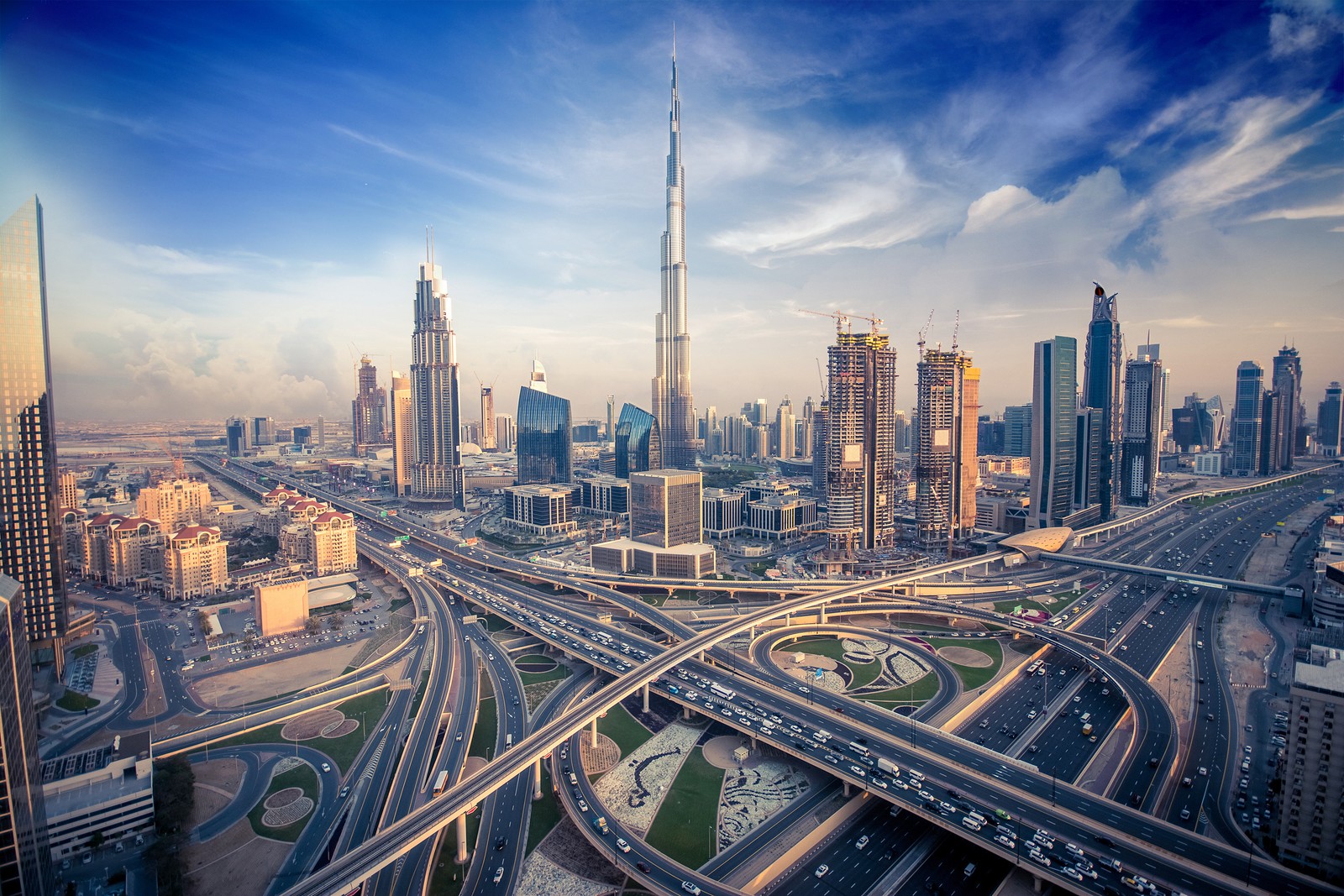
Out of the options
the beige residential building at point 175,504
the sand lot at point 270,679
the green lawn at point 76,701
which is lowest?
the sand lot at point 270,679

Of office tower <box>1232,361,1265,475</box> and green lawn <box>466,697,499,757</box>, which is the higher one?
office tower <box>1232,361,1265,475</box>

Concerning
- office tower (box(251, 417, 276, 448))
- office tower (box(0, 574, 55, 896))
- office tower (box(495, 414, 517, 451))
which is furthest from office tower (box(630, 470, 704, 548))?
office tower (box(495, 414, 517, 451))

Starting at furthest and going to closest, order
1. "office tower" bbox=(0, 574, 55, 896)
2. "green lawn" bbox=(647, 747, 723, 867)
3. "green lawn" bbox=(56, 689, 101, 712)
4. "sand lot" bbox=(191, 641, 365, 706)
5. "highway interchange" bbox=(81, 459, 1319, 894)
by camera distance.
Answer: "sand lot" bbox=(191, 641, 365, 706)
"green lawn" bbox=(56, 689, 101, 712)
"green lawn" bbox=(647, 747, 723, 867)
"highway interchange" bbox=(81, 459, 1319, 894)
"office tower" bbox=(0, 574, 55, 896)

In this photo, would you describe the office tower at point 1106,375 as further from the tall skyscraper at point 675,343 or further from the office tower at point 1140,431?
the tall skyscraper at point 675,343

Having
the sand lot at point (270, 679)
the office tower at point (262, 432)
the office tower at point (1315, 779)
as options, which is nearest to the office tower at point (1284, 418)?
the office tower at point (1315, 779)

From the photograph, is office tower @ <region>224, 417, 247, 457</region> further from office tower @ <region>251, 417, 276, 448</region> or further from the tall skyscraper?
the tall skyscraper

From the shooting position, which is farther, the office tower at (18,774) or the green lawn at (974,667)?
the green lawn at (974,667)

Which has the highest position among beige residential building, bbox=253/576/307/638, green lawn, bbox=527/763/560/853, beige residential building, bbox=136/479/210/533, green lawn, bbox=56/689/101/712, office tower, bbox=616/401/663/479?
office tower, bbox=616/401/663/479
